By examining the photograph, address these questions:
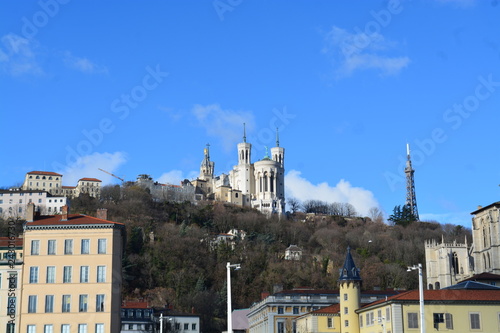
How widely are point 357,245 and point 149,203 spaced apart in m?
46.5

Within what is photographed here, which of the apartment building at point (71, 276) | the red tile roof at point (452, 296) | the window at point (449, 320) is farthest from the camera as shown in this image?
the apartment building at point (71, 276)

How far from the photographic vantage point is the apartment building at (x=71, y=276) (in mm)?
65250

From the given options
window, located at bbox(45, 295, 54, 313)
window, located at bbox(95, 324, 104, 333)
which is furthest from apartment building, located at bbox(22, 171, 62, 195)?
window, located at bbox(95, 324, 104, 333)

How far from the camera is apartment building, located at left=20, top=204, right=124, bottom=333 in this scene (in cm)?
6525

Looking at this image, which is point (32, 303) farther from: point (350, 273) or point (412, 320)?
point (412, 320)

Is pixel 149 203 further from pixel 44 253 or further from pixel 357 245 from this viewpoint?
pixel 44 253

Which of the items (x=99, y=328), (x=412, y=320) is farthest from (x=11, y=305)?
(x=412, y=320)

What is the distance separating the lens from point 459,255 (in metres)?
128

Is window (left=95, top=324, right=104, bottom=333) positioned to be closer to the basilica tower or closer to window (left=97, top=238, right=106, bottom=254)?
window (left=97, top=238, right=106, bottom=254)

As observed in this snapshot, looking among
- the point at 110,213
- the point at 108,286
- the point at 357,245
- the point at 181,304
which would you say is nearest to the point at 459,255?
the point at 357,245

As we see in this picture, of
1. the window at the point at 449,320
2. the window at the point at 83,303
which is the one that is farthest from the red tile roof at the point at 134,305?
the window at the point at 449,320

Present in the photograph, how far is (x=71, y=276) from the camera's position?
2630 inches

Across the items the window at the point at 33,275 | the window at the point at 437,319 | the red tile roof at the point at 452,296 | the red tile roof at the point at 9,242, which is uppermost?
the red tile roof at the point at 9,242

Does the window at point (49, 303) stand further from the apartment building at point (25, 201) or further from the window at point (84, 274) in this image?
the apartment building at point (25, 201)
